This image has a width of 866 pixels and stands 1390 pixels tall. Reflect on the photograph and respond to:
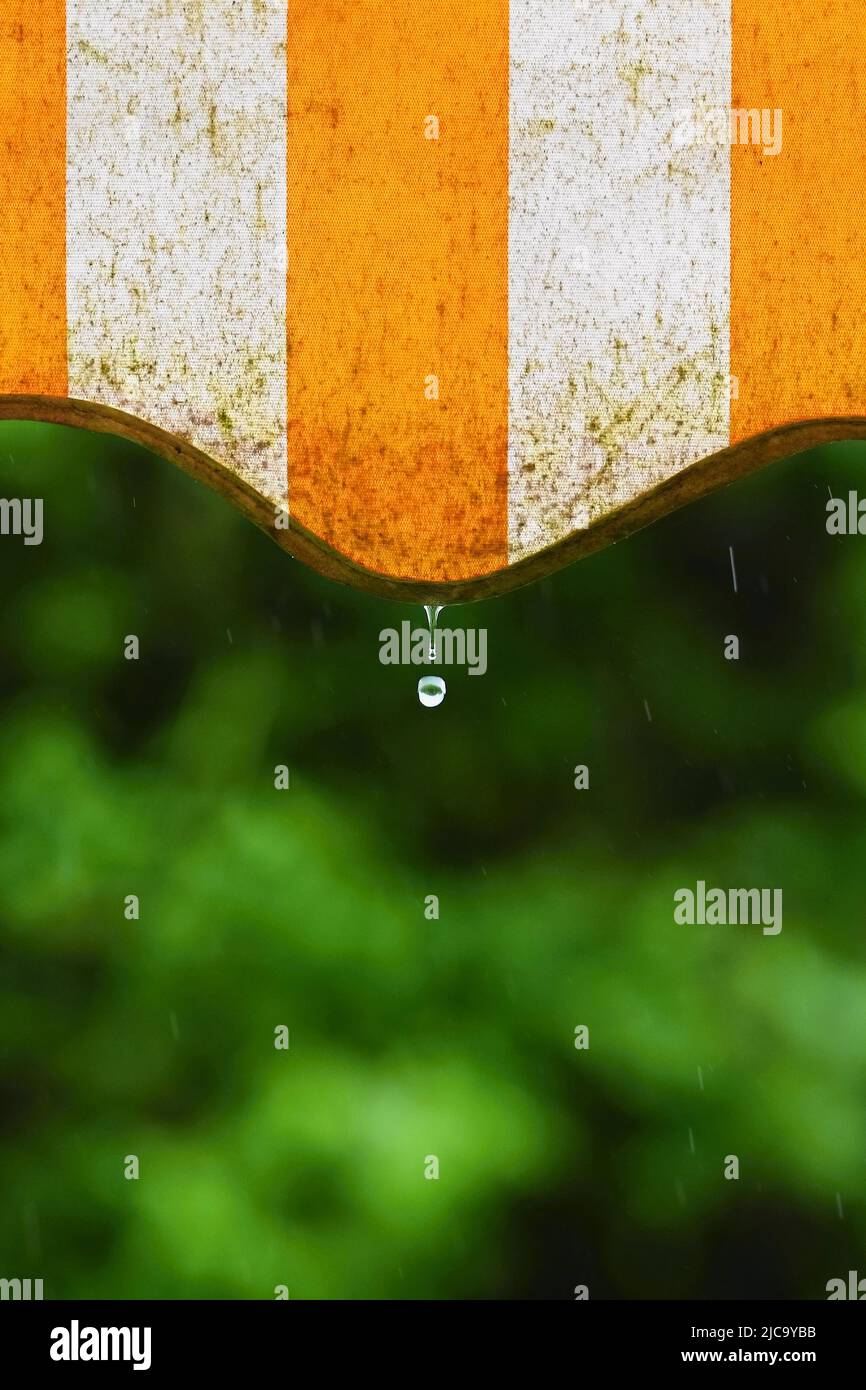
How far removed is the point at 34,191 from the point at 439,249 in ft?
1.43

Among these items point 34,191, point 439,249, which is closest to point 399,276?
point 439,249

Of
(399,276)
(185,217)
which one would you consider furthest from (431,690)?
(185,217)

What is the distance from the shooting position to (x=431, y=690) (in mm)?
1654

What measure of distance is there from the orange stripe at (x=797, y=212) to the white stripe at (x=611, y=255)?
0.02m

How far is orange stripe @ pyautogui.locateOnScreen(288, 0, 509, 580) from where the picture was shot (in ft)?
5.47

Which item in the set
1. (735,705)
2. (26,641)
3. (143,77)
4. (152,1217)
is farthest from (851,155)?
(152,1217)

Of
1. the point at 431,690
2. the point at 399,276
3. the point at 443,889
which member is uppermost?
the point at 399,276

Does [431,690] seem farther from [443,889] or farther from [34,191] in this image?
[34,191]

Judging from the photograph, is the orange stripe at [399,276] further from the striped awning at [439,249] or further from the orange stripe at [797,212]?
the orange stripe at [797,212]

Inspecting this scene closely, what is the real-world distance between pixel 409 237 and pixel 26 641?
23.2 inches

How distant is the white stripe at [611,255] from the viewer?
1.66m

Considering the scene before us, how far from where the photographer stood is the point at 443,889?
1.65 metres

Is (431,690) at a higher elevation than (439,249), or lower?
lower

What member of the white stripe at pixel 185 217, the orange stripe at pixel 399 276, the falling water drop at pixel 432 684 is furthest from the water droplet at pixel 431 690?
the white stripe at pixel 185 217
